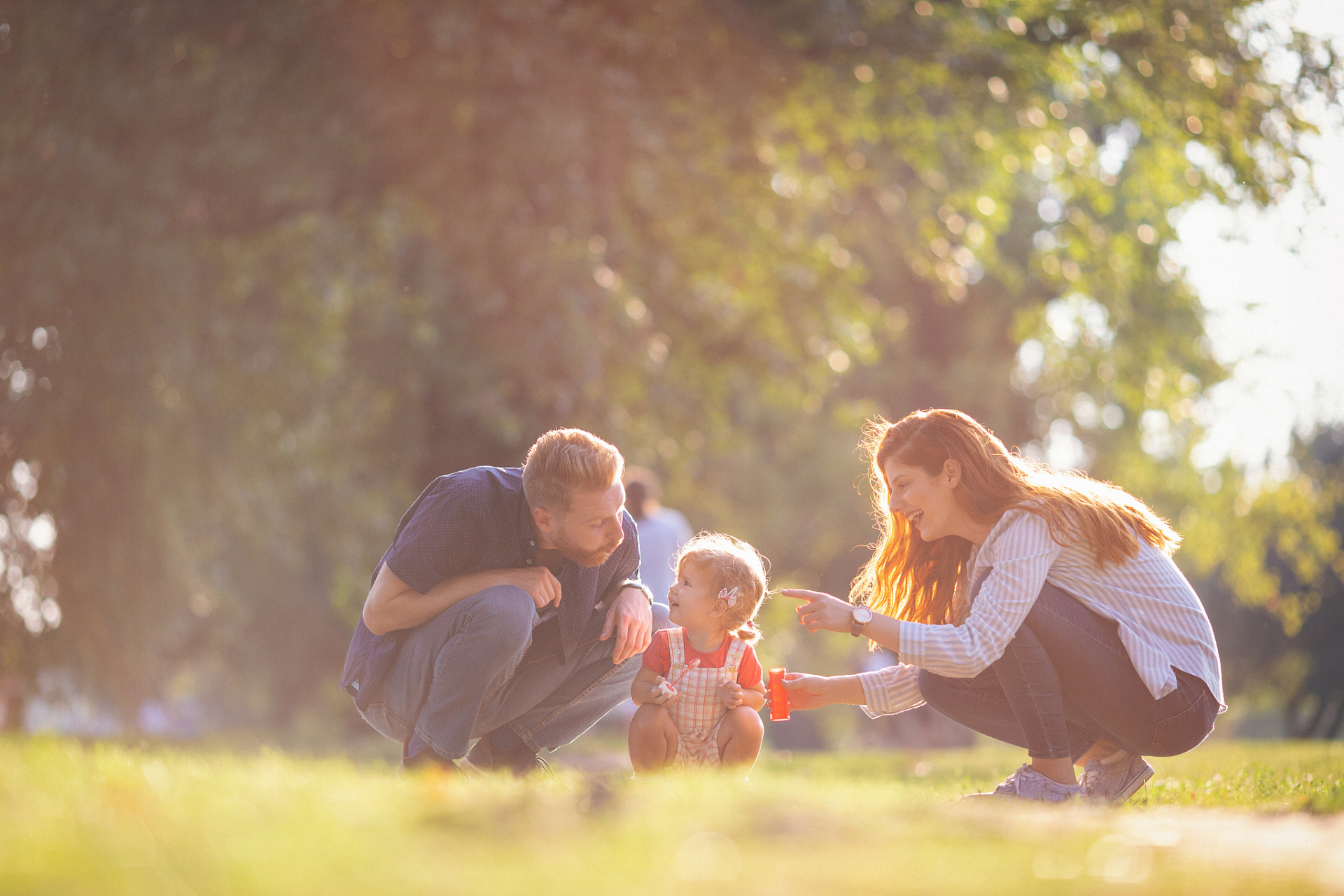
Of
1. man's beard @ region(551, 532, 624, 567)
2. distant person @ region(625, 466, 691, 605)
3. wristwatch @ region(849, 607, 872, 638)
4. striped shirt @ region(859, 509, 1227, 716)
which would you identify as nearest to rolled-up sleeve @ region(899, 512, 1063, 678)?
striped shirt @ region(859, 509, 1227, 716)

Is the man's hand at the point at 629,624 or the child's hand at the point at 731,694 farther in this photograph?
the man's hand at the point at 629,624

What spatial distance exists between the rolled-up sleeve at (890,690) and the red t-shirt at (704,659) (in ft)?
1.22

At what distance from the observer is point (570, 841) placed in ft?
5.68

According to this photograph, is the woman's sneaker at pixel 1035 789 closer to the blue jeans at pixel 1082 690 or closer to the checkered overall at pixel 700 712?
the blue jeans at pixel 1082 690

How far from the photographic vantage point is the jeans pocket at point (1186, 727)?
Answer: 3719 millimetres

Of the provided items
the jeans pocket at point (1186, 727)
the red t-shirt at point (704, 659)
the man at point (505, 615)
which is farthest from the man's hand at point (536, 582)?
the jeans pocket at point (1186, 727)

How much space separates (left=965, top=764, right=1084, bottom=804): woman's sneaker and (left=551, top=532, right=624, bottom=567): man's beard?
56.0 inches

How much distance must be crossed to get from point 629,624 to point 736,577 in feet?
1.37

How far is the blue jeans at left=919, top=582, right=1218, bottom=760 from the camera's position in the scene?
364 centimetres

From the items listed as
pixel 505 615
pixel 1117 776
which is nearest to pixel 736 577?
pixel 505 615

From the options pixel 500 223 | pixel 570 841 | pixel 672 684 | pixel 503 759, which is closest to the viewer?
pixel 570 841

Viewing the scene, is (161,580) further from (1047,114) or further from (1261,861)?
(1261,861)

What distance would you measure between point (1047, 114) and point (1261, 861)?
839cm

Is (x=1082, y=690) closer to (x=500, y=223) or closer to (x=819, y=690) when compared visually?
(x=819, y=690)
